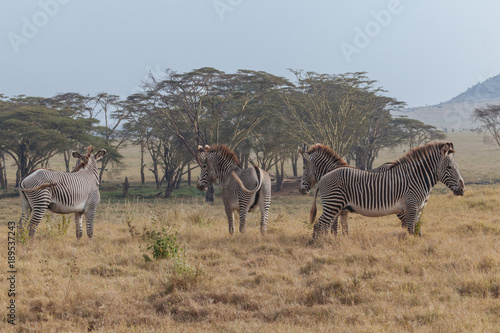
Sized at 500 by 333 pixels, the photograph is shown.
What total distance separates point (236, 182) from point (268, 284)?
11.4 feet

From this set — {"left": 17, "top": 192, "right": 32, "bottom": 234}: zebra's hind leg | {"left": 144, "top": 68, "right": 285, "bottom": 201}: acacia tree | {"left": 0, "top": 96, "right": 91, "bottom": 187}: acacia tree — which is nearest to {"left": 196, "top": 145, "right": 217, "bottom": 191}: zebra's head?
{"left": 17, "top": 192, "right": 32, "bottom": 234}: zebra's hind leg

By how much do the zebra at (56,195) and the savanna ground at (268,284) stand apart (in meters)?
0.54

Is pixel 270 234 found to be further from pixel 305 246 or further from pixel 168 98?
pixel 168 98

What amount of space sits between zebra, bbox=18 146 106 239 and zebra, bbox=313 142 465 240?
185 inches

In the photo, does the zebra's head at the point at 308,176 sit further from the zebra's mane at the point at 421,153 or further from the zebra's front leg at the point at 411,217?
the zebra's front leg at the point at 411,217

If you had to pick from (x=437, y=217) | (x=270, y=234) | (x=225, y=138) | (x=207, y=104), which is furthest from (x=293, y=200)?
(x=270, y=234)

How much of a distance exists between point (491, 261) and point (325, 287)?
250 centimetres

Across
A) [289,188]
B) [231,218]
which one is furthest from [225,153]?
[289,188]

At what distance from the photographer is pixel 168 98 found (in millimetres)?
31219

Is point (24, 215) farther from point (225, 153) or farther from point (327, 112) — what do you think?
point (327, 112)

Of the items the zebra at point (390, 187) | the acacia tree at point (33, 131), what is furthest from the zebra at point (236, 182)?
the acacia tree at point (33, 131)

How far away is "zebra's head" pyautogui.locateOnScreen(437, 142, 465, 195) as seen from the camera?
7.91m

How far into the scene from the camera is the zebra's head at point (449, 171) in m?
7.91

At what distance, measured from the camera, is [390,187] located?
791 cm
